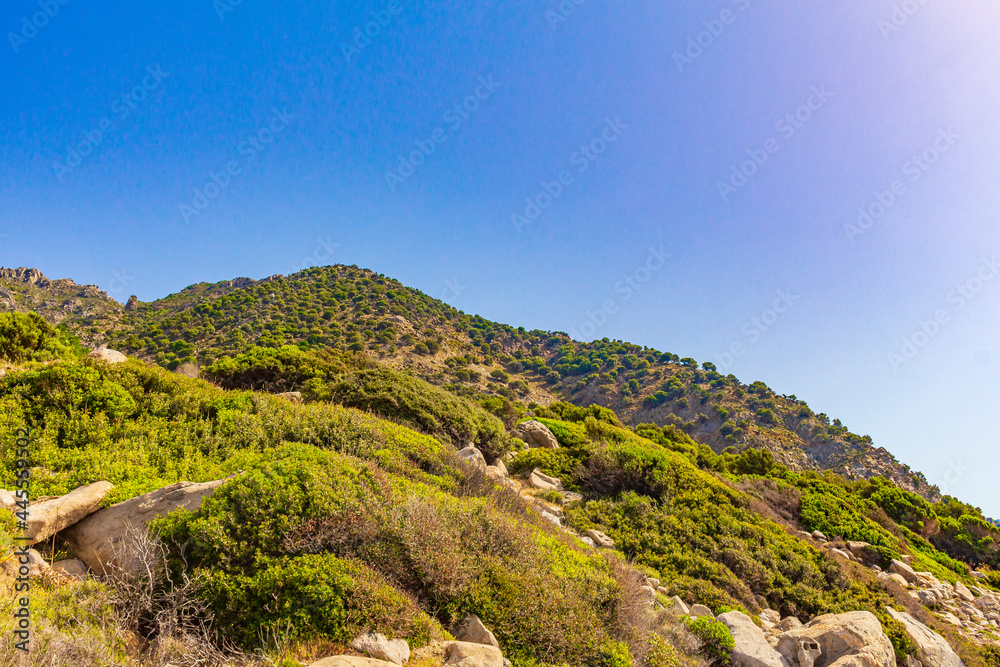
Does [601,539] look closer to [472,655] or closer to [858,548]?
[472,655]

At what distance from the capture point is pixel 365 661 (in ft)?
10.0

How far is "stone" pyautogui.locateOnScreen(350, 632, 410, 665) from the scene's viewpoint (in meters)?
3.28

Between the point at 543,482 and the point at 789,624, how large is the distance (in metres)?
5.64

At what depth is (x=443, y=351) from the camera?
52.7 meters

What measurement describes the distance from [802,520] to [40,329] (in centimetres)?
2013

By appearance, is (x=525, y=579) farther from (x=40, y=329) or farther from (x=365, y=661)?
(x=40, y=329)

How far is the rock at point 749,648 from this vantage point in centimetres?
537

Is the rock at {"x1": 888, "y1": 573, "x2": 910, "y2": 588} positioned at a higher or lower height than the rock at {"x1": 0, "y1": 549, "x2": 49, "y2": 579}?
higher

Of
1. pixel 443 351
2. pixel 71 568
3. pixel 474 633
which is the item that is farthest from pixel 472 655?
pixel 443 351

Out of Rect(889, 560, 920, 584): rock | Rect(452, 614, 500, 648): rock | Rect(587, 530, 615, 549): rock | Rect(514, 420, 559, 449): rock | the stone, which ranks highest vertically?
Rect(889, 560, 920, 584): rock

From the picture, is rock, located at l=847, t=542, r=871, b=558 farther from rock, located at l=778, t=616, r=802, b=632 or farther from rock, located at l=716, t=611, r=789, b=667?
rock, located at l=716, t=611, r=789, b=667

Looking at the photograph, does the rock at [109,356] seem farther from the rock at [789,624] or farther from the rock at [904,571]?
the rock at [904,571]

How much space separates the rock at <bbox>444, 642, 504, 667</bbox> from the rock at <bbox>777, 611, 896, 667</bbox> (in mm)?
4504

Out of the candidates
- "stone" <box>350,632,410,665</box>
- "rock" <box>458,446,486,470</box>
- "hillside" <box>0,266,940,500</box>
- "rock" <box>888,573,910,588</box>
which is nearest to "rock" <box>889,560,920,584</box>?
"rock" <box>888,573,910,588</box>
